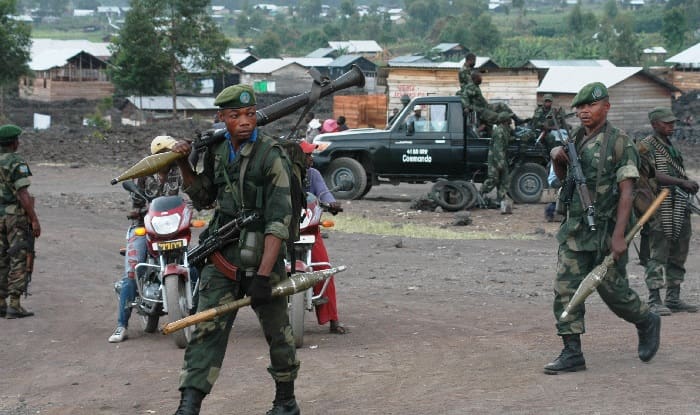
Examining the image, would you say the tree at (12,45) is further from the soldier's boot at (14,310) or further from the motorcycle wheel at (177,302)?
the motorcycle wheel at (177,302)

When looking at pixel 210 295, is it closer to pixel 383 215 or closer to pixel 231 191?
pixel 231 191

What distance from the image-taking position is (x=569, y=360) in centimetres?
723

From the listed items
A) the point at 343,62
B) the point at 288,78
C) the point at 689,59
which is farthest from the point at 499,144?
the point at 343,62

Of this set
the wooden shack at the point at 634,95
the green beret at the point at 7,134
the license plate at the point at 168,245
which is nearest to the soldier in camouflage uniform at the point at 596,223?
the license plate at the point at 168,245

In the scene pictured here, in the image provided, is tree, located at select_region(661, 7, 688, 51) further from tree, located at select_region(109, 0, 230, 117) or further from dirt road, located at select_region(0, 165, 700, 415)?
dirt road, located at select_region(0, 165, 700, 415)

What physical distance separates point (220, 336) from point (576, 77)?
49.5 m

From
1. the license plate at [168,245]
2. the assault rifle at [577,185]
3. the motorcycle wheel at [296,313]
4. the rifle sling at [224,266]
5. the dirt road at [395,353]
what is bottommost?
the dirt road at [395,353]

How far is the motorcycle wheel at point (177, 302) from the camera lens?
8516 mm

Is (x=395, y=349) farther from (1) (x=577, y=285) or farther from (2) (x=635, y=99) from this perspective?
(2) (x=635, y=99)

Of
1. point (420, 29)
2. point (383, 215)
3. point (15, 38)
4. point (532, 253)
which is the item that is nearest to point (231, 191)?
point (532, 253)

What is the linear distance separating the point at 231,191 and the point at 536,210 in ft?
46.1

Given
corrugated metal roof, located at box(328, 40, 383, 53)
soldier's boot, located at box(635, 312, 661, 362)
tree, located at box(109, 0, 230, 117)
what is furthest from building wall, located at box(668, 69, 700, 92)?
soldier's boot, located at box(635, 312, 661, 362)

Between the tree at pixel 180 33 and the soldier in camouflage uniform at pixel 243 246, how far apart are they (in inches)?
2010

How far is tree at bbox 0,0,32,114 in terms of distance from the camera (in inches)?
2040
